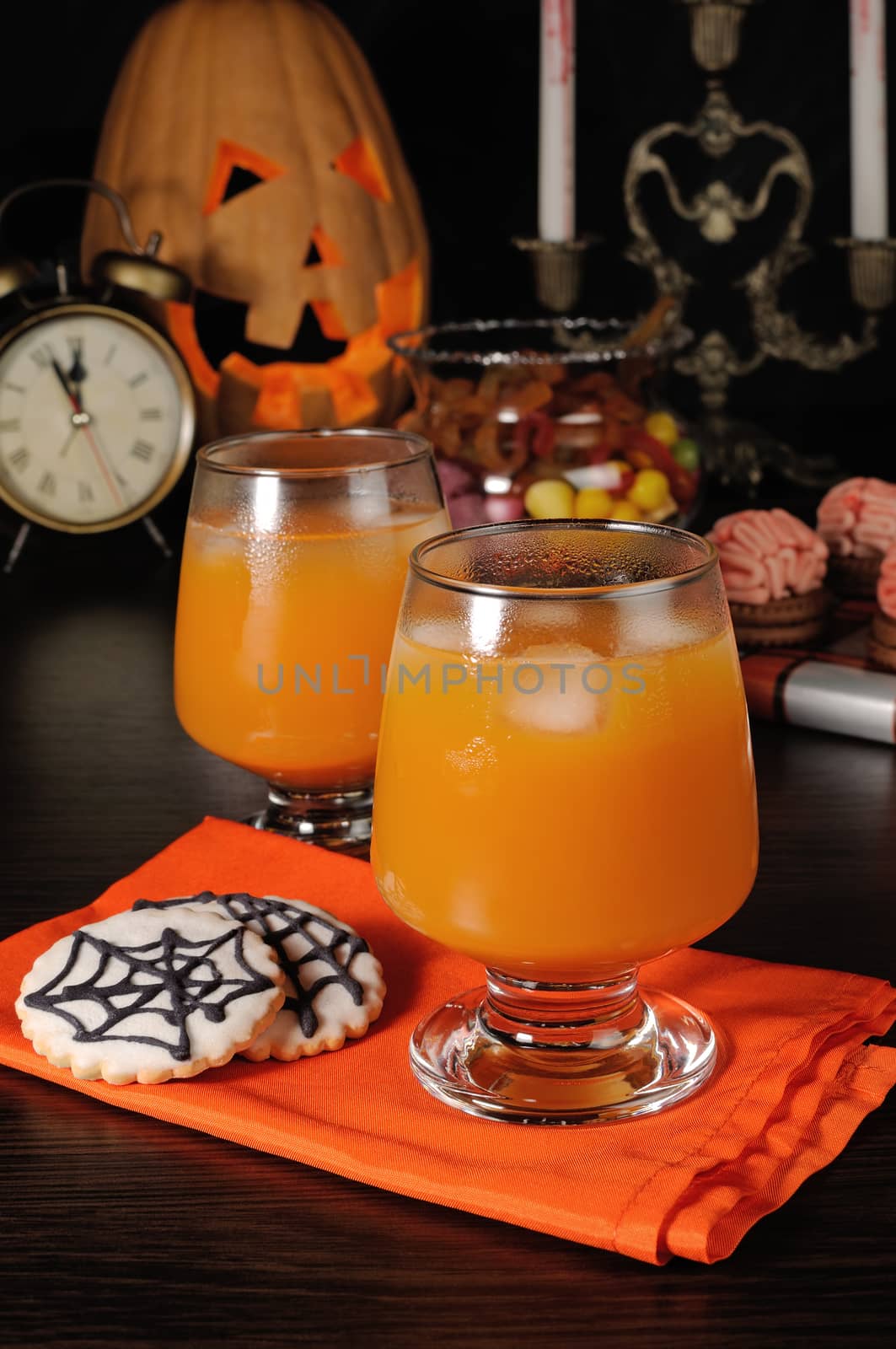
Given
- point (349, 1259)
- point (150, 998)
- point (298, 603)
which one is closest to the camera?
point (349, 1259)

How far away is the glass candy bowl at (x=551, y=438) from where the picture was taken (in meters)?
1.49

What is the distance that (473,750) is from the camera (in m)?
0.70

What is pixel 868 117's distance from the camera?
1.81 m

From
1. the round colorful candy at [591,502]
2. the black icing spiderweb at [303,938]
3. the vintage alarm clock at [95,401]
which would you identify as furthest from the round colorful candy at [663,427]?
the black icing spiderweb at [303,938]

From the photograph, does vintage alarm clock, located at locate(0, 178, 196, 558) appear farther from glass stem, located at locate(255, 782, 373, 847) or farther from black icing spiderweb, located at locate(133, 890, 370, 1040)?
black icing spiderweb, located at locate(133, 890, 370, 1040)

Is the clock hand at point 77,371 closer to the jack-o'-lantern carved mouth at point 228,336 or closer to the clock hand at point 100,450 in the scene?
the clock hand at point 100,450

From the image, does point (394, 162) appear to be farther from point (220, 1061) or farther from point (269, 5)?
point (220, 1061)

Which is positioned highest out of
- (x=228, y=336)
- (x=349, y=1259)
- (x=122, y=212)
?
(x=122, y=212)

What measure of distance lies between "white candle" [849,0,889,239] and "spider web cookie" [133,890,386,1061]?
1308mm

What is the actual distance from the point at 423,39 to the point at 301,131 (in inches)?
12.8

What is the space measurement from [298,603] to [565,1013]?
1.12ft

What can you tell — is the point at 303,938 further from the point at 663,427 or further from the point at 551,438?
the point at 663,427

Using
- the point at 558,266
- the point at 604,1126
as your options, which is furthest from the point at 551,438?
the point at 604,1126

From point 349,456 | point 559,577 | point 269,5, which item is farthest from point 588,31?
point 559,577
